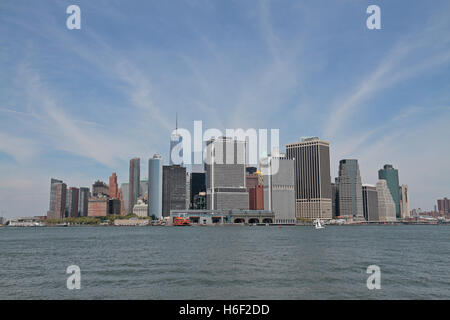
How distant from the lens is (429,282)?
3772 centimetres

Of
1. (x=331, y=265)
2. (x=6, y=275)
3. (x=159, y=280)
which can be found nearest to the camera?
(x=159, y=280)

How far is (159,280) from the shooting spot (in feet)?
124
